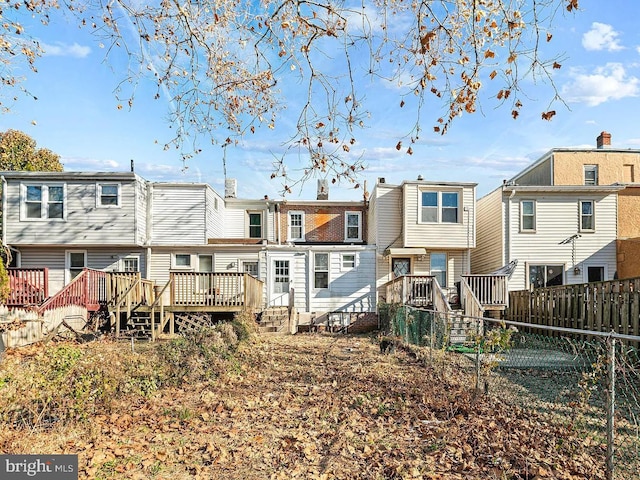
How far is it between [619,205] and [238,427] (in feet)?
68.4

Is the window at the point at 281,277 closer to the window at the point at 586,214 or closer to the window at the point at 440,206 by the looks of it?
the window at the point at 440,206

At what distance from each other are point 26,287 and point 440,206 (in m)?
15.7

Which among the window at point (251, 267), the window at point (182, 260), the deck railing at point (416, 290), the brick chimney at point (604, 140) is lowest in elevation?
the deck railing at point (416, 290)

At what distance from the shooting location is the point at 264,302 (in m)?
18.9

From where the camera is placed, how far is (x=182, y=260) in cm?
1920

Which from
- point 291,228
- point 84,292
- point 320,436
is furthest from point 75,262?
point 320,436

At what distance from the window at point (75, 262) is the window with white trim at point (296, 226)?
936 centimetres

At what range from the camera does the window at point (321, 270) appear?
19.2 metres

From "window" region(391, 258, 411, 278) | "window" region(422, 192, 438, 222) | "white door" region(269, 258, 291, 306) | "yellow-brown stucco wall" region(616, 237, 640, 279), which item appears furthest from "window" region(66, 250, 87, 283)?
"yellow-brown stucco wall" region(616, 237, 640, 279)

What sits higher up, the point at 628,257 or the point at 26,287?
the point at 628,257

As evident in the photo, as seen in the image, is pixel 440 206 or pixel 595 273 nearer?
pixel 440 206

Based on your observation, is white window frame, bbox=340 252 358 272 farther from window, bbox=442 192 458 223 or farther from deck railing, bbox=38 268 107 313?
deck railing, bbox=38 268 107 313

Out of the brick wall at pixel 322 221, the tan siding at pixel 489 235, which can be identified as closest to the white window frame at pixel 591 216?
the tan siding at pixel 489 235

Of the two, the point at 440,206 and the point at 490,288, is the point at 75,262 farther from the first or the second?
the point at 490,288
